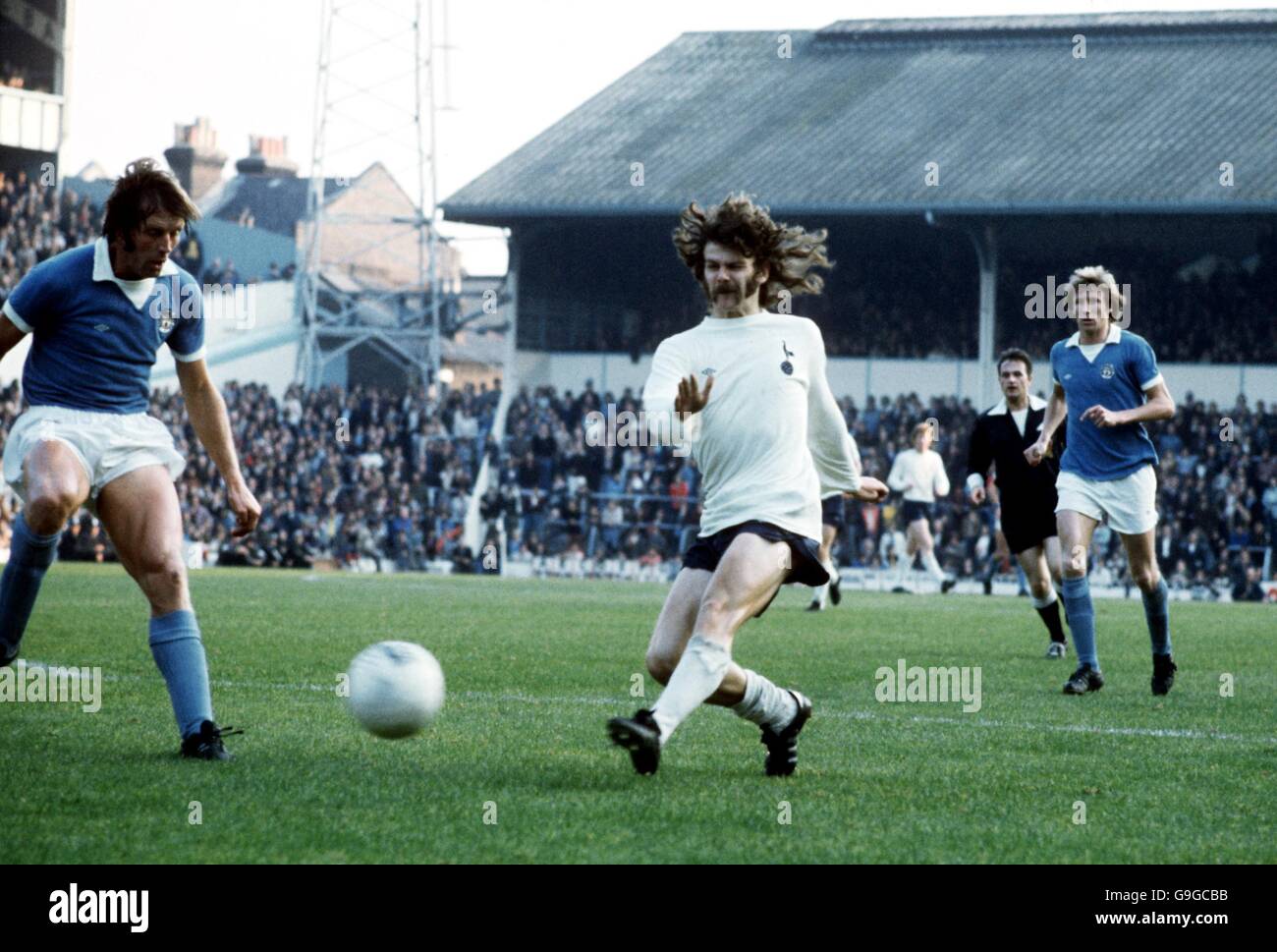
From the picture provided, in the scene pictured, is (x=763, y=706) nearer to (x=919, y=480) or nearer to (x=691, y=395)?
(x=691, y=395)

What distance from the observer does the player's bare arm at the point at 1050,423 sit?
11633 millimetres

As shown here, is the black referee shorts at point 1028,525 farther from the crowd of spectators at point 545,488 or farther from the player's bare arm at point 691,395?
the crowd of spectators at point 545,488

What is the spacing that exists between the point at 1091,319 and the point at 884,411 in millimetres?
24920

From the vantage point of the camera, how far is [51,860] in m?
5.07

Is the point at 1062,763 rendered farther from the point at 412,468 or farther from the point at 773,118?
the point at 773,118

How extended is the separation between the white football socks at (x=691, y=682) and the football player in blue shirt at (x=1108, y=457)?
4638mm

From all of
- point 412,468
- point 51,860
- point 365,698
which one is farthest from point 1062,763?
point 412,468

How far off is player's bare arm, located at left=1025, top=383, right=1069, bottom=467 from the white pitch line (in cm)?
287

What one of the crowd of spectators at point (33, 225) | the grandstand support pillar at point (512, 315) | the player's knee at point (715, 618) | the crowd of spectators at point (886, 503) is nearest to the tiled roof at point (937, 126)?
the grandstand support pillar at point (512, 315)

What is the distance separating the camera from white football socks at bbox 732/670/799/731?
694 cm

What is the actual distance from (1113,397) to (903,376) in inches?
1104

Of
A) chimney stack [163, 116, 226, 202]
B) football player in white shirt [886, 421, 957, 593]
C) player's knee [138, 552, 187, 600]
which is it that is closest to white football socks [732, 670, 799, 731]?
player's knee [138, 552, 187, 600]

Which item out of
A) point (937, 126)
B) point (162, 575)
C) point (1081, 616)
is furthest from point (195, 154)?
point (162, 575)
